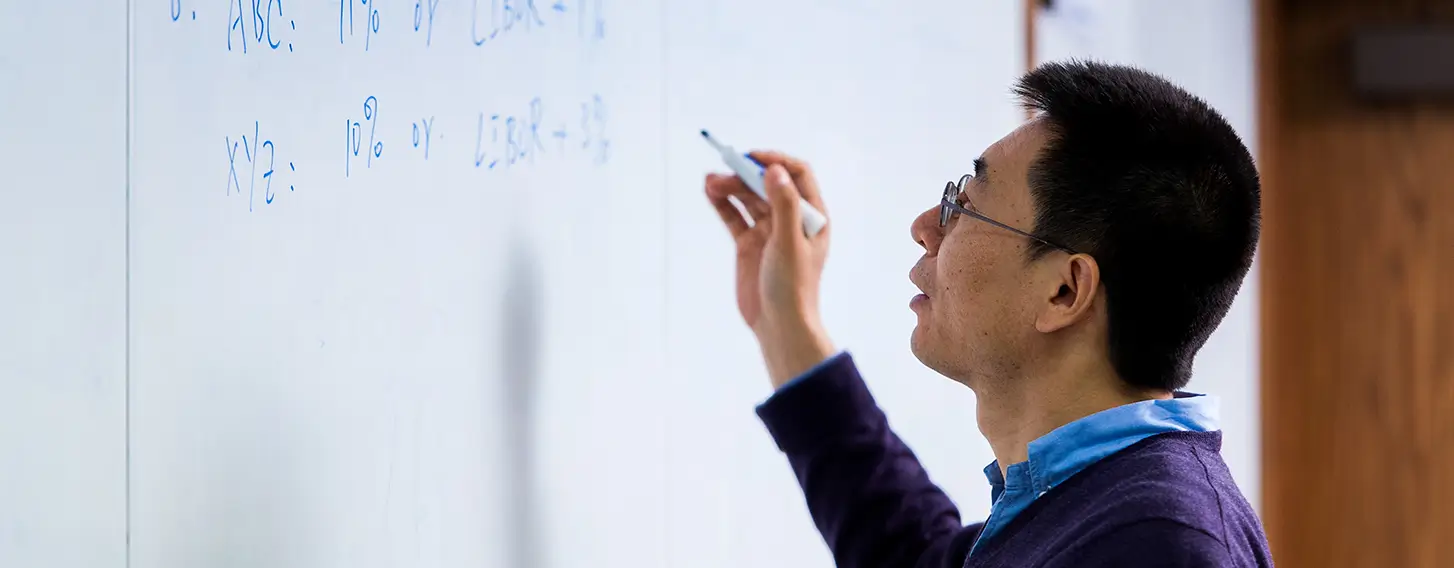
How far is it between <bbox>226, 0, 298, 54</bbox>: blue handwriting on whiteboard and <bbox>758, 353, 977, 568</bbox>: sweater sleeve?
521 millimetres

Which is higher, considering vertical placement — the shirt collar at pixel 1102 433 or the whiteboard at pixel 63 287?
the whiteboard at pixel 63 287

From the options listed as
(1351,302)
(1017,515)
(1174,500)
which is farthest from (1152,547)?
(1351,302)

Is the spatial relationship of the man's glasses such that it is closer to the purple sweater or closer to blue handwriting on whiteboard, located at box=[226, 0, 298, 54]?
the purple sweater

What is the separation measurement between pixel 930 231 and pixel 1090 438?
21cm

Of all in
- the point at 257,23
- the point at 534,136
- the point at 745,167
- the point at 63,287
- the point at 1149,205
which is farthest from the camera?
the point at 745,167

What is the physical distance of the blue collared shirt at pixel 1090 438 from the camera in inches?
32.6

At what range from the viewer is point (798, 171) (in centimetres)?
110

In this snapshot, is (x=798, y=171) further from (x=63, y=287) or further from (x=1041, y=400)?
(x=63, y=287)

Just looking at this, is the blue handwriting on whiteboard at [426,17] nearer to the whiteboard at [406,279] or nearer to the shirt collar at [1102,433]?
the whiteboard at [406,279]

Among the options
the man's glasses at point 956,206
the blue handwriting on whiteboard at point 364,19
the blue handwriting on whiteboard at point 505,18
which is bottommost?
the man's glasses at point 956,206

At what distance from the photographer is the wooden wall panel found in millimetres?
2527

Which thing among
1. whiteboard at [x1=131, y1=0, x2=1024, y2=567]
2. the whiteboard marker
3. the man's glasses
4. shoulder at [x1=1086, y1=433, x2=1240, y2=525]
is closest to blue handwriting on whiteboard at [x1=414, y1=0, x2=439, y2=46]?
whiteboard at [x1=131, y1=0, x2=1024, y2=567]

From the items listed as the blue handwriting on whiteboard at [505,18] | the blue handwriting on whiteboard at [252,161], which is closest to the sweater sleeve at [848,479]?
the blue handwriting on whiteboard at [505,18]

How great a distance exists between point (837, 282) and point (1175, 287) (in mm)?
479
